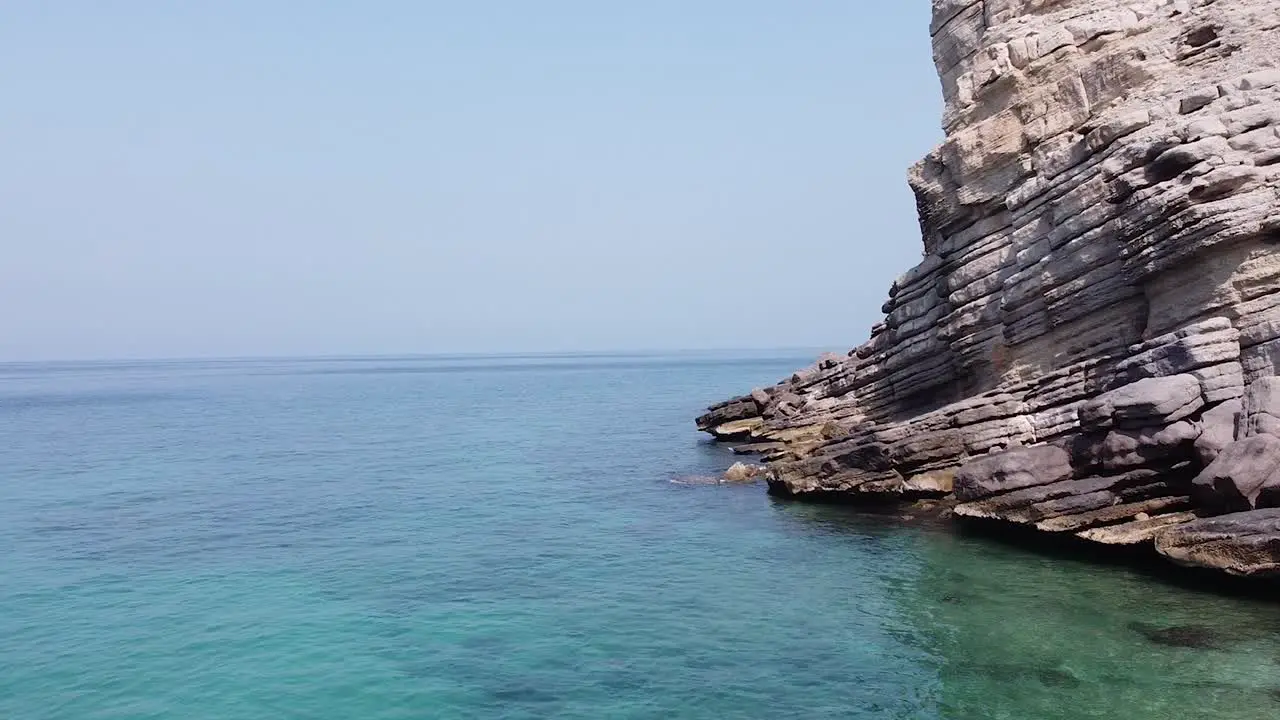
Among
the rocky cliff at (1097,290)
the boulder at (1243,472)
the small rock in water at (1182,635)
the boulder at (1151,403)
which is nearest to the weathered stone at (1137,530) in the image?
the rocky cliff at (1097,290)

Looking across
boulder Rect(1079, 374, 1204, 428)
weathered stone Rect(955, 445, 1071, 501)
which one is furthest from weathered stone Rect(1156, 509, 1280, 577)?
weathered stone Rect(955, 445, 1071, 501)

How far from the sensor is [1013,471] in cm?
3259

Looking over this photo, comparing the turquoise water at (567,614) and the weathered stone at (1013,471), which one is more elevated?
the weathered stone at (1013,471)

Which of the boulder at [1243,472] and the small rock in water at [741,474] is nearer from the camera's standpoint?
the boulder at [1243,472]

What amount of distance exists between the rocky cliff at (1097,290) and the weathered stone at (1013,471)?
73 mm

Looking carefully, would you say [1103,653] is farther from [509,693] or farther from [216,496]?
[216,496]

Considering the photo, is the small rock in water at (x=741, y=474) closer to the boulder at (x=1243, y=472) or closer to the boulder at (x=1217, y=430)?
the boulder at (x=1217, y=430)

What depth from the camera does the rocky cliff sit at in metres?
28.9

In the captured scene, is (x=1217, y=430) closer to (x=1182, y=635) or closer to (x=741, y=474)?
(x=1182, y=635)

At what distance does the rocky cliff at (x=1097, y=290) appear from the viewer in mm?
28875

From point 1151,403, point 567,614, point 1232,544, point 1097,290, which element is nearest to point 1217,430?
point 1151,403

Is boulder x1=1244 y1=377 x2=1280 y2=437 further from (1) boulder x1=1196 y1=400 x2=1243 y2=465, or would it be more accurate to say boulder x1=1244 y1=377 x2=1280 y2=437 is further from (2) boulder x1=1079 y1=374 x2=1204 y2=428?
(2) boulder x1=1079 y1=374 x2=1204 y2=428

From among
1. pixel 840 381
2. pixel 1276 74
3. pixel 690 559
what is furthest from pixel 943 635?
pixel 840 381

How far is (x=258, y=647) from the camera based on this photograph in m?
24.5
